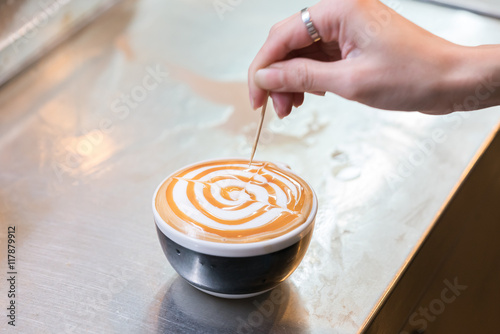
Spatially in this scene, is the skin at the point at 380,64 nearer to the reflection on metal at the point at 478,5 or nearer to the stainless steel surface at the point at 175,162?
the stainless steel surface at the point at 175,162

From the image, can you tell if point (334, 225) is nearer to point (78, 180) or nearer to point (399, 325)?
point (399, 325)

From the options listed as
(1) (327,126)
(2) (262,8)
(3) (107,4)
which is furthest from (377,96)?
(3) (107,4)

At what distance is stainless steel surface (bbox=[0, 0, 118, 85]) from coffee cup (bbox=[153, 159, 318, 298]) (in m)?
0.93

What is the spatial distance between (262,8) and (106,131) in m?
0.84

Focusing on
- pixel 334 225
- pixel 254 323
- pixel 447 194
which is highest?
pixel 254 323

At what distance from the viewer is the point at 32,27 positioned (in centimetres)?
177

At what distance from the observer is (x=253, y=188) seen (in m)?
1.02

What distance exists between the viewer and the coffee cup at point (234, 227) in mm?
896

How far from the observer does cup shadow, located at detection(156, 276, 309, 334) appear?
38.1 inches

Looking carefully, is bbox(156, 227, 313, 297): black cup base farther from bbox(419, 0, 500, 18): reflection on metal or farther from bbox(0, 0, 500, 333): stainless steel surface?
bbox(419, 0, 500, 18): reflection on metal

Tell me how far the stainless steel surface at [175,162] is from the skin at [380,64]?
0.30 metres

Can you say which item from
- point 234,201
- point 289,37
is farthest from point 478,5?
point 234,201

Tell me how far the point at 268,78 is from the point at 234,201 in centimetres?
25

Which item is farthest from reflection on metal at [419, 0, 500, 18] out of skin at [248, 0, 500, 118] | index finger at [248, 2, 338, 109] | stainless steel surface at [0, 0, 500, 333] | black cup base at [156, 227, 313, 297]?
black cup base at [156, 227, 313, 297]
